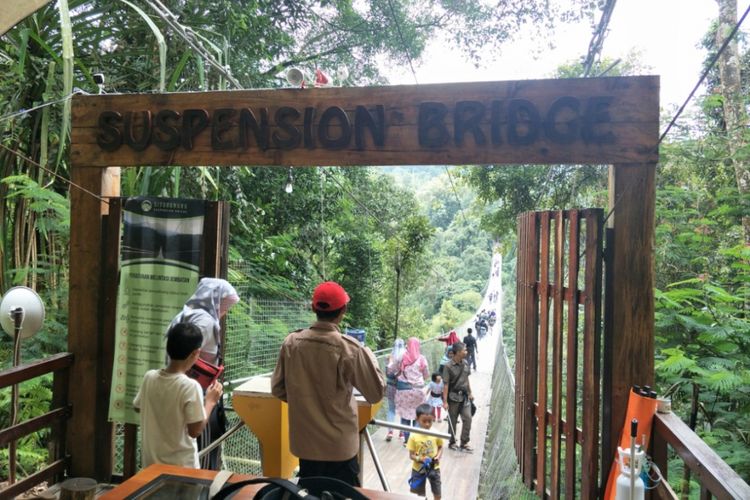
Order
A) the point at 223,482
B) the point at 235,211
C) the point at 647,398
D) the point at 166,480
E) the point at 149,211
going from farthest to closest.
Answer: the point at 235,211 → the point at 149,211 → the point at 647,398 → the point at 166,480 → the point at 223,482

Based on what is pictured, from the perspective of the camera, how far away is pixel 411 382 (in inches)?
185

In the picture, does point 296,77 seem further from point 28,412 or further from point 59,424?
point 28,412

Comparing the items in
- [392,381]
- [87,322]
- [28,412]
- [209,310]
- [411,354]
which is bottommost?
[392,381]

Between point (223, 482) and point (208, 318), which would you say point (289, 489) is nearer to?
point (223, 482)

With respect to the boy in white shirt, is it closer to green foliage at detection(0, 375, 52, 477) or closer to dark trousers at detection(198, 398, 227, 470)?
dark trousers at detection(198, 398, 227, 470)

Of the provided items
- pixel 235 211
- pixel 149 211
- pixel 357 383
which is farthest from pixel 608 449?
pixel 235 211

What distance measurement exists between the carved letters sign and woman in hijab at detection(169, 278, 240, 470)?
62 centimetres

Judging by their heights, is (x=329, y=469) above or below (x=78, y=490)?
below

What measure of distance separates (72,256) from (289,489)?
2.05 m

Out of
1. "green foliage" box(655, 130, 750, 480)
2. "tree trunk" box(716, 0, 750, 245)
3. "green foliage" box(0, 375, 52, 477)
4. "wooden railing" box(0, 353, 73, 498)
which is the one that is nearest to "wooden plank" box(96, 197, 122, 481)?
"wooden railing" box(0, 353, 73, 498)

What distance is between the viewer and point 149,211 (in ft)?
7.79

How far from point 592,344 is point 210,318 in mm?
1485

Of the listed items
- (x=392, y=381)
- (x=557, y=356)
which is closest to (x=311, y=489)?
(x=557, y=356)

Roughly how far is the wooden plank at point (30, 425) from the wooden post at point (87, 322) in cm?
7
